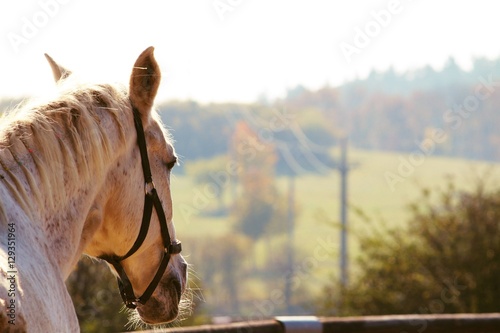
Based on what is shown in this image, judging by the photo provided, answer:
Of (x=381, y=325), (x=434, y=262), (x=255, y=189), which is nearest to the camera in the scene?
(x=381, y=325)

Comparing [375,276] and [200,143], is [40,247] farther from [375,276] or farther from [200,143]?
[200,143]

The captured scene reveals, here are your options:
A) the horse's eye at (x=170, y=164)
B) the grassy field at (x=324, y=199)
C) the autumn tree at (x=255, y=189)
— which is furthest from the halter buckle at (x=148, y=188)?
the autumn tree at (x=255, y=189)

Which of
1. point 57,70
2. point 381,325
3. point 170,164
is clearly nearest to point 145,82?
point 170,164

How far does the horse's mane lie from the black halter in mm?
108

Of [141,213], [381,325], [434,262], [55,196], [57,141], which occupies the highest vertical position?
[57,141]

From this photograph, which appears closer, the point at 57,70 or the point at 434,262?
the point at 57,70

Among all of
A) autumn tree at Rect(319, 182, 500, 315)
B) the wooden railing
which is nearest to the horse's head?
the wooden railing

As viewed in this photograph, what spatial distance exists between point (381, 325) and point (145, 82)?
2.36 m

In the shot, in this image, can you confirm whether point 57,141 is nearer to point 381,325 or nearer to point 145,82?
point 145,82

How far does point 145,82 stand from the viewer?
8.61 feet

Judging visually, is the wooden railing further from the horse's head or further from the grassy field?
the grassy field

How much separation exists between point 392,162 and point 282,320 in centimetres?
9681

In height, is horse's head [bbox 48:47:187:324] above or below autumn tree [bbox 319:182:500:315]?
above

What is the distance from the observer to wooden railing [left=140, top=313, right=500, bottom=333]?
12.6 ft
